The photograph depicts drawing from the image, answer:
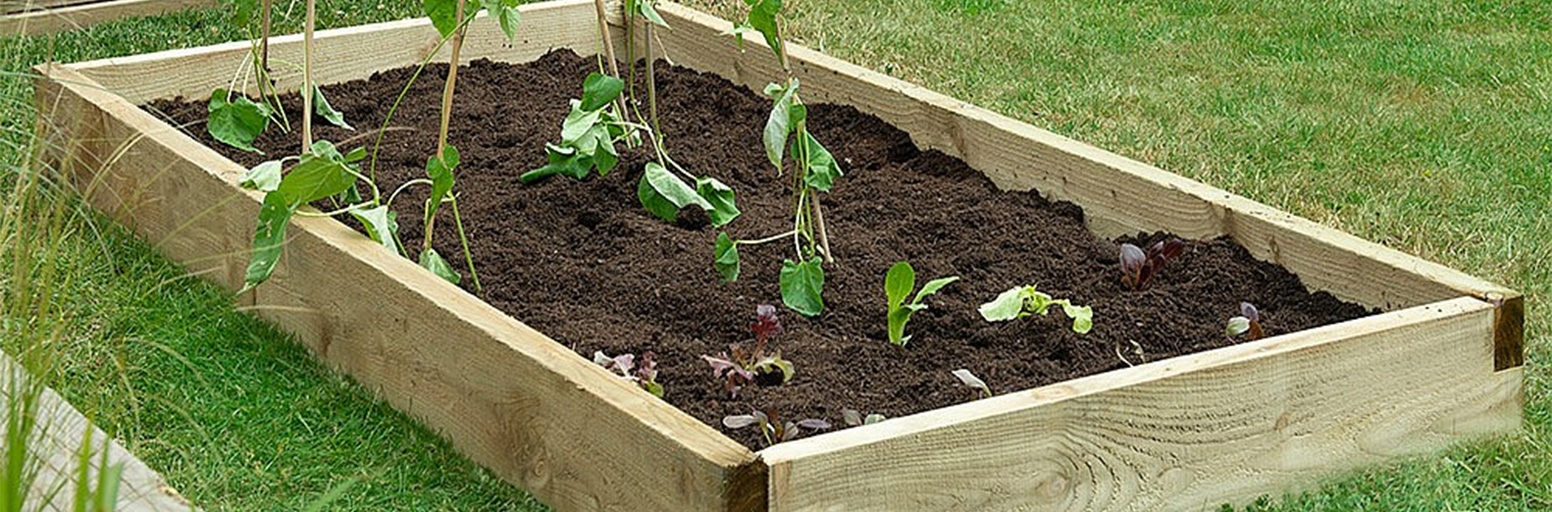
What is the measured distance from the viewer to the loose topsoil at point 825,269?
3.04 m

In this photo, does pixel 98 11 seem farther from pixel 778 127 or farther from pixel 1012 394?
pixel 1012 394

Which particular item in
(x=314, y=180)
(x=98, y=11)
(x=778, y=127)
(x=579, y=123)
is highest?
(x=778, y=127)

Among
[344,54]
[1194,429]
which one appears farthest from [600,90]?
[344,54]

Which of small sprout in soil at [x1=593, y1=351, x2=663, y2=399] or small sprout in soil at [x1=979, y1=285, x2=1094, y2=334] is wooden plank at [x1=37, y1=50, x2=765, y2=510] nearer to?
small sprout in soil at [x1=593, y1=351, x2=663, y2=399]

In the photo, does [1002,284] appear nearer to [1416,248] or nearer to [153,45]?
[1416,248]

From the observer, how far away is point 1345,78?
17.9ft

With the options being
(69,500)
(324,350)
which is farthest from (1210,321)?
(69,500)

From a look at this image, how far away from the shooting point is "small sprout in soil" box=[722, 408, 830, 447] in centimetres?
269

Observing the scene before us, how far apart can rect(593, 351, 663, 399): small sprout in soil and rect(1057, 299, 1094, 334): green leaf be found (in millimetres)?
663

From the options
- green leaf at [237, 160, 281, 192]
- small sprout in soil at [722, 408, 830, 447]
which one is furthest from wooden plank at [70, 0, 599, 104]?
small sprout in soil at [722, 408, 830, 447]

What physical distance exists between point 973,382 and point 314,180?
1.18 metres

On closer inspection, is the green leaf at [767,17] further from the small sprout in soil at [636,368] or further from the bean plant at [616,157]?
the small sprout in soil at [636,368]

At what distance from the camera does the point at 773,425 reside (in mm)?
2691

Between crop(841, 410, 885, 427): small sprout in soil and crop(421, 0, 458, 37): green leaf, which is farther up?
crop(421, 0, 458, 37): green leaf
